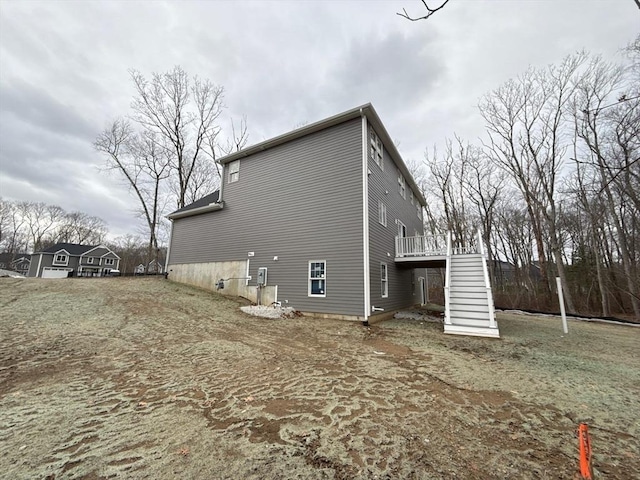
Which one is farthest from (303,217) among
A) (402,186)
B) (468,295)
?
(402,186)

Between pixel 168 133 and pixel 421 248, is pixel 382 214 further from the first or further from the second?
pixel 168 133

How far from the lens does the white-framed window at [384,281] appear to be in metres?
10.2

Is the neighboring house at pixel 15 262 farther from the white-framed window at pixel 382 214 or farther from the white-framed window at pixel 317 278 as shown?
the white-framed window at pixel 382 214

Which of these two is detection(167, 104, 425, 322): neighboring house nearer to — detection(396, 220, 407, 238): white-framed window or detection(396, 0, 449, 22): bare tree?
detection(396, 220, 407, 238): white-framed window

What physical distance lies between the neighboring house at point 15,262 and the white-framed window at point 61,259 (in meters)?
15.2

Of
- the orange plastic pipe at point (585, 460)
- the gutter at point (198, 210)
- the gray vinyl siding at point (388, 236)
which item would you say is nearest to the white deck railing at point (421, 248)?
the gray vinyl siding at point (388, 236)

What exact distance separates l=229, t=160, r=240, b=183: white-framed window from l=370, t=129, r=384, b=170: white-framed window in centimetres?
681

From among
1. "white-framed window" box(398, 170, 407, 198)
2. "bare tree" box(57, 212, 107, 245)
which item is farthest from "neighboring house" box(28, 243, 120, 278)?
"white-framed window" box(398, 170, 407, 198)

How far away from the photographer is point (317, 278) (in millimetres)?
9688

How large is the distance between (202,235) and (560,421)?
47.6 feet

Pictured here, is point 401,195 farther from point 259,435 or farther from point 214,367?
point 259,435

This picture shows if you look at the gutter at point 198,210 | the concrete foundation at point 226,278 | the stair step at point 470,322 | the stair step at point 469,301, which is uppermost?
the gutter at point 198,210

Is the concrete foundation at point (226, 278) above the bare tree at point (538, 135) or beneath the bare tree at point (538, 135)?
beneath

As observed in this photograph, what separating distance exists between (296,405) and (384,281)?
7.95 m
